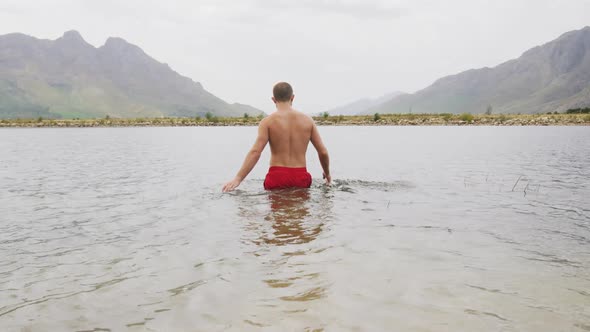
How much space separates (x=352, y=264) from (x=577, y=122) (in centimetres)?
6618

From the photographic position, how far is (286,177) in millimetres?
8266

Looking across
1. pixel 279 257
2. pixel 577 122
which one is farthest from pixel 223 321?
pixel 577 122

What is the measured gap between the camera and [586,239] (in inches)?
200

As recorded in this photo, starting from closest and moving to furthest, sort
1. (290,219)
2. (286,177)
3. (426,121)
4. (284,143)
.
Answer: (290,219) → (284,143) → (286,177) → (426,121)

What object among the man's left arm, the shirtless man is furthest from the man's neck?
the man's left arm

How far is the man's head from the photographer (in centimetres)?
794

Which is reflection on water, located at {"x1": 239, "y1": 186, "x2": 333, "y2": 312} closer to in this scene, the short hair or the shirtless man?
the shirtless man

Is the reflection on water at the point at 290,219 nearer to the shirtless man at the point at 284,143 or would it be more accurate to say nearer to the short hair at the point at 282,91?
the shirtless man at the point at 284,143

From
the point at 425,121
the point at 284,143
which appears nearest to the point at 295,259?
the point at 284,143

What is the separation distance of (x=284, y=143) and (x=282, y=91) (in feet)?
3.25

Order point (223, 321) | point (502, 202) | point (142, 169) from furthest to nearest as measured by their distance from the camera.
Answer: point (142, 169) < point (502, 202) < point (223, 321)

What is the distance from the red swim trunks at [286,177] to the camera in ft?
27.0

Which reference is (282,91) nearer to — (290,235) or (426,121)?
(290,235)

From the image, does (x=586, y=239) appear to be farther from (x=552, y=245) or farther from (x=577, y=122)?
(x=577, y=122)
